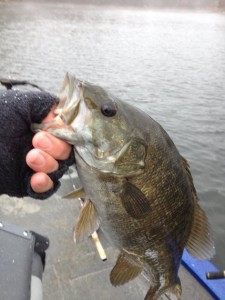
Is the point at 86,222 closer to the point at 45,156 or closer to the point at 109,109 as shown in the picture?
the point at 45,156

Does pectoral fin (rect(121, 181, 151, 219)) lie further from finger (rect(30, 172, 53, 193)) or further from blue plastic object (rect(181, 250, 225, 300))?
blue plastic object (rect(181, 250, 225, 300))

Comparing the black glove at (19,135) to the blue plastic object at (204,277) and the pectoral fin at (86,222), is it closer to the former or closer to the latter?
the pectoral fin at (86,222)

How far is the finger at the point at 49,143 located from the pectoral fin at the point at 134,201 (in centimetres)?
39

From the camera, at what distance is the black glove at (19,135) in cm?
177

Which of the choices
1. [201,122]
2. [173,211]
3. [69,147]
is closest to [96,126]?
[69,147]

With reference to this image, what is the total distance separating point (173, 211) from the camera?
197 cm

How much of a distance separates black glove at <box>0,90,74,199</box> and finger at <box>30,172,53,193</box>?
0.03 meters

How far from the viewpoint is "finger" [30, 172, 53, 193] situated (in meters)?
1.78

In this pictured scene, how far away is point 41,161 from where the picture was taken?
1720 mm

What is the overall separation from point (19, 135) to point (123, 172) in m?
0.56

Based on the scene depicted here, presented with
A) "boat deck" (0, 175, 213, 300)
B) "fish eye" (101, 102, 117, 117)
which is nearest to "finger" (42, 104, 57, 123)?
"fish eye" (101, 102, 117, 117)

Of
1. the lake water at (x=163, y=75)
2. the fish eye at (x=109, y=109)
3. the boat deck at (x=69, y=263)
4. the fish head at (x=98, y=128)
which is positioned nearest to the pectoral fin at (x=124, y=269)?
the fish head at (x=98, y=128)

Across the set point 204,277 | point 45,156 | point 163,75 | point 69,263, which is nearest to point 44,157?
point 45,156

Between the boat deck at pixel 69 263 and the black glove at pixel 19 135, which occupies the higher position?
the black glove at pixel 19 135
